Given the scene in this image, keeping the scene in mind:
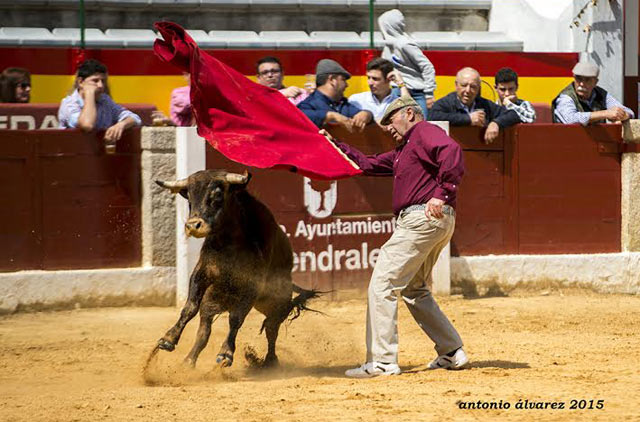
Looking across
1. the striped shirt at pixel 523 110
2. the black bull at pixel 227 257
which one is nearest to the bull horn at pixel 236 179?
the black bull at pixel 227 257

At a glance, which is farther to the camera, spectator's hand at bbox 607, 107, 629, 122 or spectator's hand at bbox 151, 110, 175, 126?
spectator's hand at bbox 607, 107, 629, 122

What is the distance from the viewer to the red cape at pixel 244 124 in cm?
715

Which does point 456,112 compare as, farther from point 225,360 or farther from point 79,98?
point 225,360

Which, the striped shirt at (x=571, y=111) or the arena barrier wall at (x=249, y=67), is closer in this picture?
the striped shirt at (x=571, y=111)

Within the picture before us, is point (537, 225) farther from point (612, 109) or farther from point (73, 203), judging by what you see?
point (73, 203)

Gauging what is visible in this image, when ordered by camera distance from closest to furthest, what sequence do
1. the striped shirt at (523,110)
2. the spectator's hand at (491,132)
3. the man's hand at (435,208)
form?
1. the man's hand at (435,208)
2. the spectator's hand at (491,132)
3. the striped shirt at (523,110)

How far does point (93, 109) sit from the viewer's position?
364 inches

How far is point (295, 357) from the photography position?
7703 mm

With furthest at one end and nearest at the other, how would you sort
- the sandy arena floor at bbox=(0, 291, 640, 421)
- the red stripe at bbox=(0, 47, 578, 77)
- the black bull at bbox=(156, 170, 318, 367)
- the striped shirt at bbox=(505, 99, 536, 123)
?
the red stripe at bbox=(0, 47, 578, 77)
the striped shirt at bbox=(505, 99, 536, 123)
the black bull at bbox=(156, 170, 318, 367)
the sandy arena floor at bbox=(0, 291, 640, 421)

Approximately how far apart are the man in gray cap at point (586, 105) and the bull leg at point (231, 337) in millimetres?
4636

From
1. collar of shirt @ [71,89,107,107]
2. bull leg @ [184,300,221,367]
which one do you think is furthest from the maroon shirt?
collar of shirt @ [71,89,107,107]

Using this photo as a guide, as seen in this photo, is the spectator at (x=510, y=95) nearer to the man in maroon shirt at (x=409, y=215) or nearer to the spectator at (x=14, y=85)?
the man in maroon shirt at (x=409, y=215)

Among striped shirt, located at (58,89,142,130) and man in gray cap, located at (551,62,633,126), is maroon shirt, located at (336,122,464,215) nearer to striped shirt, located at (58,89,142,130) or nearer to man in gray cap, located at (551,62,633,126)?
striped shirt, located at (58,89,142,130)

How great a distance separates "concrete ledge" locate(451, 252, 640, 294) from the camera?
1027 centimetres
